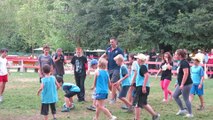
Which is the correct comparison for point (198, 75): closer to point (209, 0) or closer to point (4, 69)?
point (4, 69)

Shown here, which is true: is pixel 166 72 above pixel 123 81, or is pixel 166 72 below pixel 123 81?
above

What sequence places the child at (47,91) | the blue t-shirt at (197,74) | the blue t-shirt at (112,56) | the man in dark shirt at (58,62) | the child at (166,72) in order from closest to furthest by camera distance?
1. the child at (47,91)
2. the blue t-shirt at (197,74)
3. the blue t-shirt at (112,56)
4. the child at (166,72)
5. the man in dark shirt at (58,62)

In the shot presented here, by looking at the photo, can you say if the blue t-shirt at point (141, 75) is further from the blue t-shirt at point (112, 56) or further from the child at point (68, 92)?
the blue t-shirt at point (112, 56)

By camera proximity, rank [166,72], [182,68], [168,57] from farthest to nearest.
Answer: [166,72] → [168,57] → [182,68]

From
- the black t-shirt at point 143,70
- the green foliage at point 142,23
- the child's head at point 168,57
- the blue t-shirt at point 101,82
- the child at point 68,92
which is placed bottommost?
the child at point 68,92

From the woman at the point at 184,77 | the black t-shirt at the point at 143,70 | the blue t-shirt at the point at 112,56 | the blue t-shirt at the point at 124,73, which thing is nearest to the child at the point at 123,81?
the blue t-shirt at the point at 124,73

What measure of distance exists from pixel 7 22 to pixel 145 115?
4758 cm

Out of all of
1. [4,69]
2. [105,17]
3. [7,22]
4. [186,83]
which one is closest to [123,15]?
[105,17]

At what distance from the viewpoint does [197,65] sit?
12.0 metres

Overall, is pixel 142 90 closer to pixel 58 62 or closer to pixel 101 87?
pixel 101 87

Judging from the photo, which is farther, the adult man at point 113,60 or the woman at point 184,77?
the adult man at point 113,60

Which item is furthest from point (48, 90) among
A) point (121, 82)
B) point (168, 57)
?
point (168, 57)

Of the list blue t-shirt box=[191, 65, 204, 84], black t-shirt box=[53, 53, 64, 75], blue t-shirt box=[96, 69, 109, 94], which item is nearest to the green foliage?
black t-shirt box=[53, 53, 64, 75]

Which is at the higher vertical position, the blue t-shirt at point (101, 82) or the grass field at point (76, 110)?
the blue t-shirt at point (101, 82)
